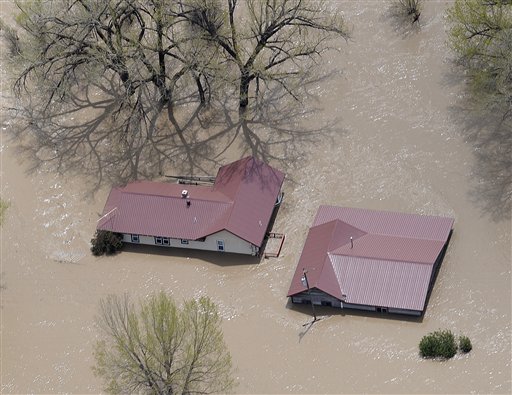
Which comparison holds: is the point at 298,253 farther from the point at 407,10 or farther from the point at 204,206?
the point at 407,10

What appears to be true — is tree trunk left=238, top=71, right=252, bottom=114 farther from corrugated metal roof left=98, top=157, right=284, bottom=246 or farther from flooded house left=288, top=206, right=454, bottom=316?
flooded house left=288, top=206, right=454, bottom=316

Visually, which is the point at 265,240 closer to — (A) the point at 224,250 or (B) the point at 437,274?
(A) the point at 224,250

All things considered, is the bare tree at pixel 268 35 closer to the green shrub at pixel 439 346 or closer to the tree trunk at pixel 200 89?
the tree trunk at pixel 200 89

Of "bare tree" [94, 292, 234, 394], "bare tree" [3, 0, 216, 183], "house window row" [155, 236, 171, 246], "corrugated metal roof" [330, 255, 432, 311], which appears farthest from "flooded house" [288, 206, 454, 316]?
"bare tree" [3, 0, 216, 183]

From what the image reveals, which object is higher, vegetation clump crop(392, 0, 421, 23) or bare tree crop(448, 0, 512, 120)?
vegetation clump crop(392, 0, 421, 23)

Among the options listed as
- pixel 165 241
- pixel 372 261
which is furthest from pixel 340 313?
pixel 165 241

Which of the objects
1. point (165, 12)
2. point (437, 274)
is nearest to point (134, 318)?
point (437, 274)
